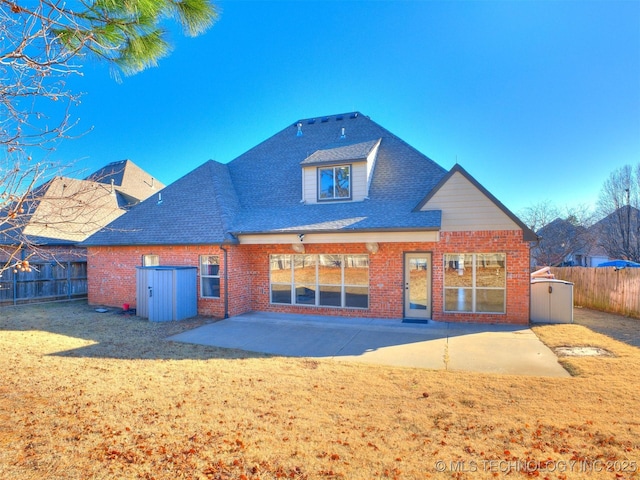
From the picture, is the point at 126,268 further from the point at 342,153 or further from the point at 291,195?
the point at 342,153

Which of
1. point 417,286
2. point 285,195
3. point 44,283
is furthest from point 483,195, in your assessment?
point 44,283

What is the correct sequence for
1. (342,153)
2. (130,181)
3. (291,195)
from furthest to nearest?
(130,181), (291,195), (342,153)

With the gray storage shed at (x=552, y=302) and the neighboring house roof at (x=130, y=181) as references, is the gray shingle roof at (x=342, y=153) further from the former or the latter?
the neighboring house roof at (x=130, y=181)

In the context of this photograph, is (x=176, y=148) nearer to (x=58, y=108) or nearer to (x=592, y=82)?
(x=58, y=108)

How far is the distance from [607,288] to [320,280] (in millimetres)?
11500

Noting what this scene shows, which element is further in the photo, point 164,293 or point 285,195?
point 285,195

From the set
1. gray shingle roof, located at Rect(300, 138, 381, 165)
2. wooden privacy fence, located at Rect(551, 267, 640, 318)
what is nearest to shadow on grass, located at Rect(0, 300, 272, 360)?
gray shingle roof, located at Rect(300, 138, 381, 165)

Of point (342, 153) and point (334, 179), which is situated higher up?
point (342, 153)

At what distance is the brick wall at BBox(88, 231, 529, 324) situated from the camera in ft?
33.2

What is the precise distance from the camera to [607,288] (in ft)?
42.4

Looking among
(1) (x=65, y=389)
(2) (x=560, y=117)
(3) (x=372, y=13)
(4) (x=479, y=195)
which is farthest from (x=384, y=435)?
(2) (x=560, y=117)

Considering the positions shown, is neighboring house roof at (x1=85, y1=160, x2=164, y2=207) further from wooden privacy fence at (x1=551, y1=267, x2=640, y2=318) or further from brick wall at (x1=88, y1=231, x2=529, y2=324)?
wooden privacy fence at (x1=551, y1=267, x2=640, y2=318)

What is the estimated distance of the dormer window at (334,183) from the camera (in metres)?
12.6

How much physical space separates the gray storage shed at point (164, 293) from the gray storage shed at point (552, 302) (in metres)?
11.7
